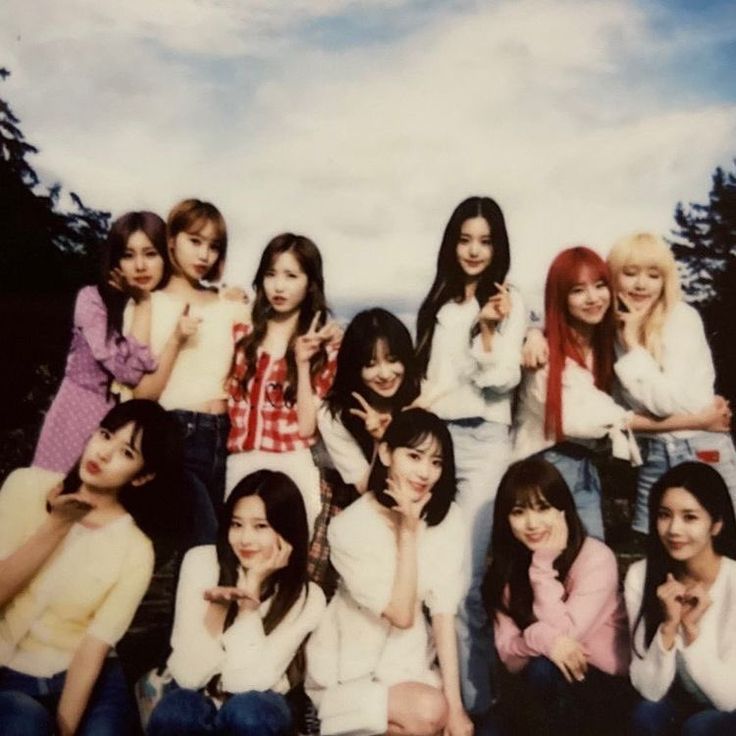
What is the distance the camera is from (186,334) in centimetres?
311

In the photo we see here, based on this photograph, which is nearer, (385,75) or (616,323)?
(616,323)

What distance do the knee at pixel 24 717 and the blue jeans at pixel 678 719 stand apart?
1.65m

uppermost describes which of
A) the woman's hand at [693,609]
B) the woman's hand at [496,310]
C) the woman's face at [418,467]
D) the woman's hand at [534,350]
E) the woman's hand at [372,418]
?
the woman's hand at [496,310]

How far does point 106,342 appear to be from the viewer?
3.12 m

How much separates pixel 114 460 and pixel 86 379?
0.27 m

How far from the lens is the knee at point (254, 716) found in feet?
9.39

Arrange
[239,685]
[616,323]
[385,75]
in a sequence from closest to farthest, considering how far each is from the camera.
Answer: [239,685]
[616,323]
[385,75]

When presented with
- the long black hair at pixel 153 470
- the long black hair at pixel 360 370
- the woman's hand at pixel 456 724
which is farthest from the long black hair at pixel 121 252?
the woman's hand at pixel 456 724

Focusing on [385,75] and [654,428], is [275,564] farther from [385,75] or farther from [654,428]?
[385,75]

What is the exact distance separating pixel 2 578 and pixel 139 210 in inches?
45.6

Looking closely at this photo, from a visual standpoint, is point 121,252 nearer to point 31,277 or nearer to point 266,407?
point 31,277

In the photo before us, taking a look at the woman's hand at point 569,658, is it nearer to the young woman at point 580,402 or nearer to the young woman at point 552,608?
the young woman at point 552,608

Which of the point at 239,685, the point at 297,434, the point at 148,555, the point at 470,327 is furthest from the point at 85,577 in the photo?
the point at 470,327

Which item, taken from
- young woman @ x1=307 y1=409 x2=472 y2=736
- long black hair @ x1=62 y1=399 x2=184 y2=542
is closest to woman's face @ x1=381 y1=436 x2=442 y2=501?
young woman @ x1=307 y1=409 x2=472 y2=736
